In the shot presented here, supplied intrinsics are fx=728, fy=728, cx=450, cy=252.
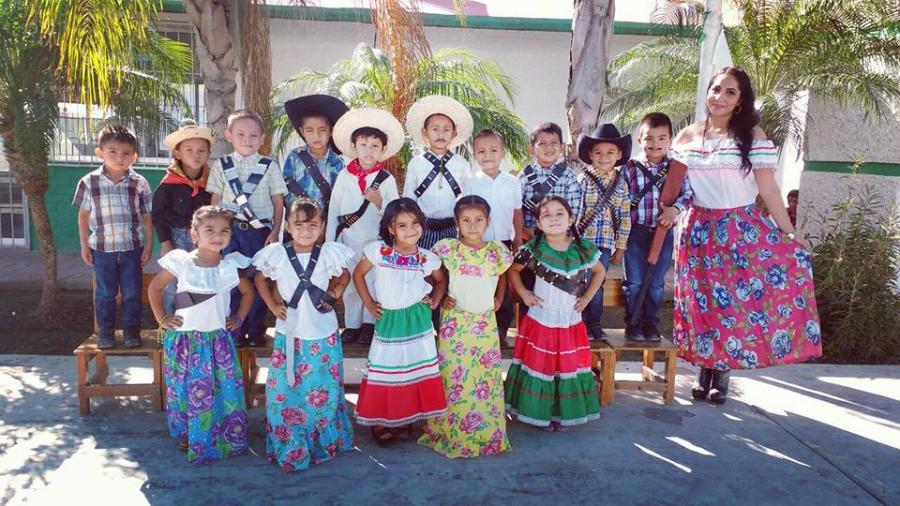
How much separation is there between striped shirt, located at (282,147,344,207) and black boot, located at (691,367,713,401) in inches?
105

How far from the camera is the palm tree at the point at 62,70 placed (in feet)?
16.8

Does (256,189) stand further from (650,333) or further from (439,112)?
(650,333)

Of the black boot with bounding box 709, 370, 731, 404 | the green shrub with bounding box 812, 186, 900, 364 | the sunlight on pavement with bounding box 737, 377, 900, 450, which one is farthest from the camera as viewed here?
the green shrub with bounding box 812, 186, 900, 364

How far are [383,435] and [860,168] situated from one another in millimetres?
5507

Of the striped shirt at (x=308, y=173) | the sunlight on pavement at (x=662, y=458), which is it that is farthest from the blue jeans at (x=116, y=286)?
the sunlight on pavement at (x=662, y=458)

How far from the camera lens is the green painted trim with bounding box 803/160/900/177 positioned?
268 inches

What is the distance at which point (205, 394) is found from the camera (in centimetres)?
364

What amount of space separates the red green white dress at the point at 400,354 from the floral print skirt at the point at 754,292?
1.72 m

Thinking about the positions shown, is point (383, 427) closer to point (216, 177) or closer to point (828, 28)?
point (216, 177)

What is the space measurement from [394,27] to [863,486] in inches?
157

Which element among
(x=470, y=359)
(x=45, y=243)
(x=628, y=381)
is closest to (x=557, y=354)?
(x=470, y=359)

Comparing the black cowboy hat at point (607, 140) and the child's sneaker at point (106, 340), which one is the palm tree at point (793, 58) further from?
the child's sneaker at point (106, 340)

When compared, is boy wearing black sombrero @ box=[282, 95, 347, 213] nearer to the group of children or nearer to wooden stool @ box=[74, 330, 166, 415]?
the group of children

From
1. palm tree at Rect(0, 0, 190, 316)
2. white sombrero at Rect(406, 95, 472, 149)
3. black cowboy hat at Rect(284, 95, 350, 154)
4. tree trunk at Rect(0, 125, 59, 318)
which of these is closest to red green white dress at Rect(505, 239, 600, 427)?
white sombrero at Rect(406, 95, 472, 149)
